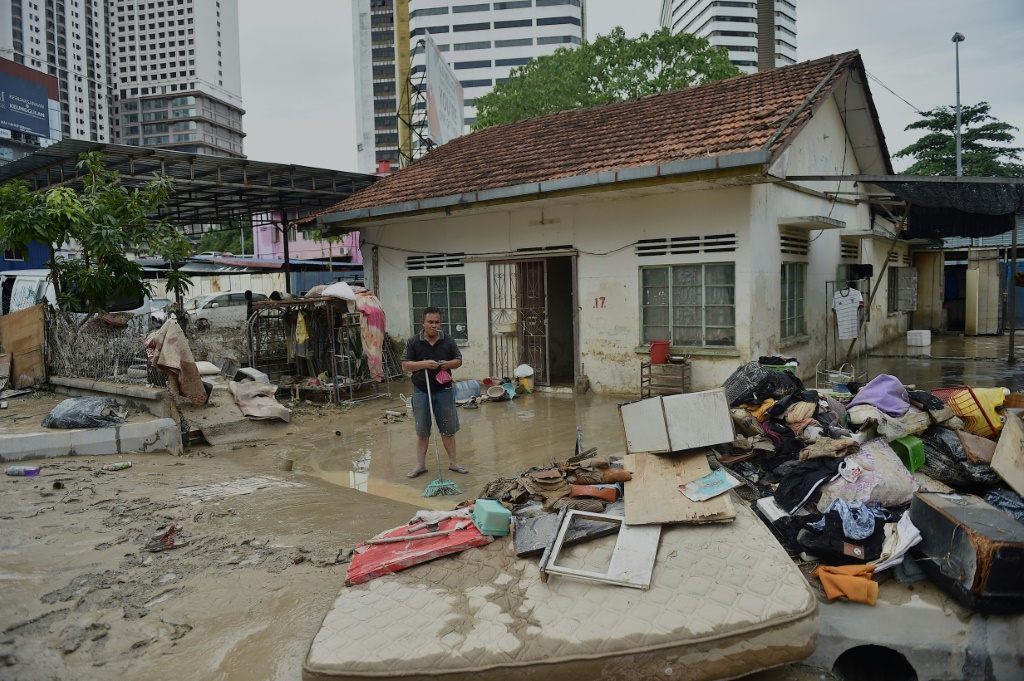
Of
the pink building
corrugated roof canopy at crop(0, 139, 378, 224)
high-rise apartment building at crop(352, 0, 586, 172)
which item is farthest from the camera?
high-rise apartment building at crop(352, 0, 586, 172)

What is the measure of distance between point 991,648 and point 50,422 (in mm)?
8604

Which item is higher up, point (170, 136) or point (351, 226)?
point (170, 136)

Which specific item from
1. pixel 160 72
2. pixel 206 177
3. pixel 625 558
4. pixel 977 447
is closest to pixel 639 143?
pixel 977 447

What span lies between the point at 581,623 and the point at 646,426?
178 centimetres

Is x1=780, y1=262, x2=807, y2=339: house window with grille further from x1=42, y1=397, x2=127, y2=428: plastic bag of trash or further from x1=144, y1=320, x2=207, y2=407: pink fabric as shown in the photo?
x1=42, y1=397, x2=127, y2=428: plastic bag of trash

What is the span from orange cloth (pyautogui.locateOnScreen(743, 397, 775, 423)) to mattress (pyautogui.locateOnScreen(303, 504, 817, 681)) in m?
2.21

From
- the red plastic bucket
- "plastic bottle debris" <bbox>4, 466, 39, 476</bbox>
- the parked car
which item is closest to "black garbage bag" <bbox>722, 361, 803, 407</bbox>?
the red plastic bucket

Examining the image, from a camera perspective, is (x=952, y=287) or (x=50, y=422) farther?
(x=952, y=287)

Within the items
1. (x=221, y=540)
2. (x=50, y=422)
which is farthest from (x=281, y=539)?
(x=50, y=422)

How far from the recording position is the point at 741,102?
10.4m

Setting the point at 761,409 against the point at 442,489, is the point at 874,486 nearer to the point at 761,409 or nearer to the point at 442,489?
the point at 761,409

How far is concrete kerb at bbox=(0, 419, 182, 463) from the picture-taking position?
676 cm

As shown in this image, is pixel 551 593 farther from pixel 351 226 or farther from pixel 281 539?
pixel 351 226

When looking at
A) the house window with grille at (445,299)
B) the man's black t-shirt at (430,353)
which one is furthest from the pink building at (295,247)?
the man's black t-shirt at (430,353)
